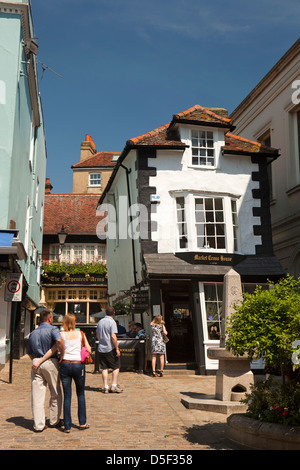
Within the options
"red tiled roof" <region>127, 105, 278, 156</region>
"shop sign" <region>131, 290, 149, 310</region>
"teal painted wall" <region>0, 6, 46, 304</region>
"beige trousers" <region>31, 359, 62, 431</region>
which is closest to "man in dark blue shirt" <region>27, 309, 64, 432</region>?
"beige trousers" <region>31, 359, 62, 431</region>

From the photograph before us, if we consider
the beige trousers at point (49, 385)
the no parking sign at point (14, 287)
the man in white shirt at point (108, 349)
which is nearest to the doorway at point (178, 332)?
the man in white shirt at point (108, 349)

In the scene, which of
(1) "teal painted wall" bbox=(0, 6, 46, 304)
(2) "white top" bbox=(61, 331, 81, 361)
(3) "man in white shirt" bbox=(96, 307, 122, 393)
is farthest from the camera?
(1) "teal painted wall" bbox=(0, 6, 46, 304)

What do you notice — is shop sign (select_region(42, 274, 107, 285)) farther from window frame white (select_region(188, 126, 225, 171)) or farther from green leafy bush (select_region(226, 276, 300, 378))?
green leafy bush (select_region(226, 276, 300, 378))

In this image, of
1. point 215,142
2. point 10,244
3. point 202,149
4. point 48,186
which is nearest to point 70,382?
point 10,244

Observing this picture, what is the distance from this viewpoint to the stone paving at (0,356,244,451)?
6402mm

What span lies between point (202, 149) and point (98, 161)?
29068 mm

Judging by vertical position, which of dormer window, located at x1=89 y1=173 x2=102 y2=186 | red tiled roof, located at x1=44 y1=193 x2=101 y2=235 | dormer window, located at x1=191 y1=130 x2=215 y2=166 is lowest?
dormer window, located at x1=191 y1=130 x2=215 y2=166

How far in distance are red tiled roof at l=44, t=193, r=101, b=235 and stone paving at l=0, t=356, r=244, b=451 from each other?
81.7ft

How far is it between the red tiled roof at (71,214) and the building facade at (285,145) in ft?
Answer: 63.0

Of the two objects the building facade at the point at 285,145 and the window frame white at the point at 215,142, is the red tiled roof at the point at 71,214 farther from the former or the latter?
the window frame white at the point at 215,142

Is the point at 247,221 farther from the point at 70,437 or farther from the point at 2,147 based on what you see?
the point at 70,437

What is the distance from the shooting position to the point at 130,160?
58.4 ft
